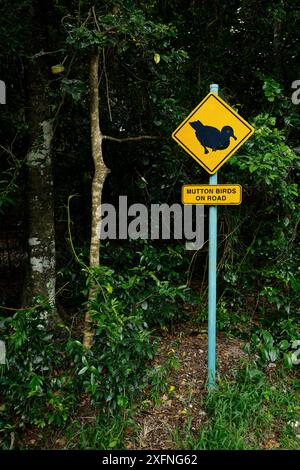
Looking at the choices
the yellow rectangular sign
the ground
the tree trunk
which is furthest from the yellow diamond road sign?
the ground

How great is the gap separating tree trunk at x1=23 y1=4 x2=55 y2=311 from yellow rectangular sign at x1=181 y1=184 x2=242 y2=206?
1.51 m

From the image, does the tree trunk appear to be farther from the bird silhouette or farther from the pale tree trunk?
the bird silhouette

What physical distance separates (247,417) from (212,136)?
2.24 meters

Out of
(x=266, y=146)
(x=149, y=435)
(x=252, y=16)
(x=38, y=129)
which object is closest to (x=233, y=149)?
(x=266, y=146)

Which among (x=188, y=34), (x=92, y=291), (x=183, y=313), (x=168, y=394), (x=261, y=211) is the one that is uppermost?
(x=188, y=34)

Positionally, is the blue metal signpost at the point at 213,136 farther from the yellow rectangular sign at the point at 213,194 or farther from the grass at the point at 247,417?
the grass at the point at 247,417

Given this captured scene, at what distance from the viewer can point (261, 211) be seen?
419cm

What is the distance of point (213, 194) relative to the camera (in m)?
2.94

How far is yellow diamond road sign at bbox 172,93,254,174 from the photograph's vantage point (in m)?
2.87

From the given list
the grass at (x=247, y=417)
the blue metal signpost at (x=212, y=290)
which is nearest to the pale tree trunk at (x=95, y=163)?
the blue metal signpost at (x=212, y=290)

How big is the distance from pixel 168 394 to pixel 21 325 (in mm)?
1380

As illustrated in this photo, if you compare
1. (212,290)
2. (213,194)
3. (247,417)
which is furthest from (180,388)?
(213,194)
